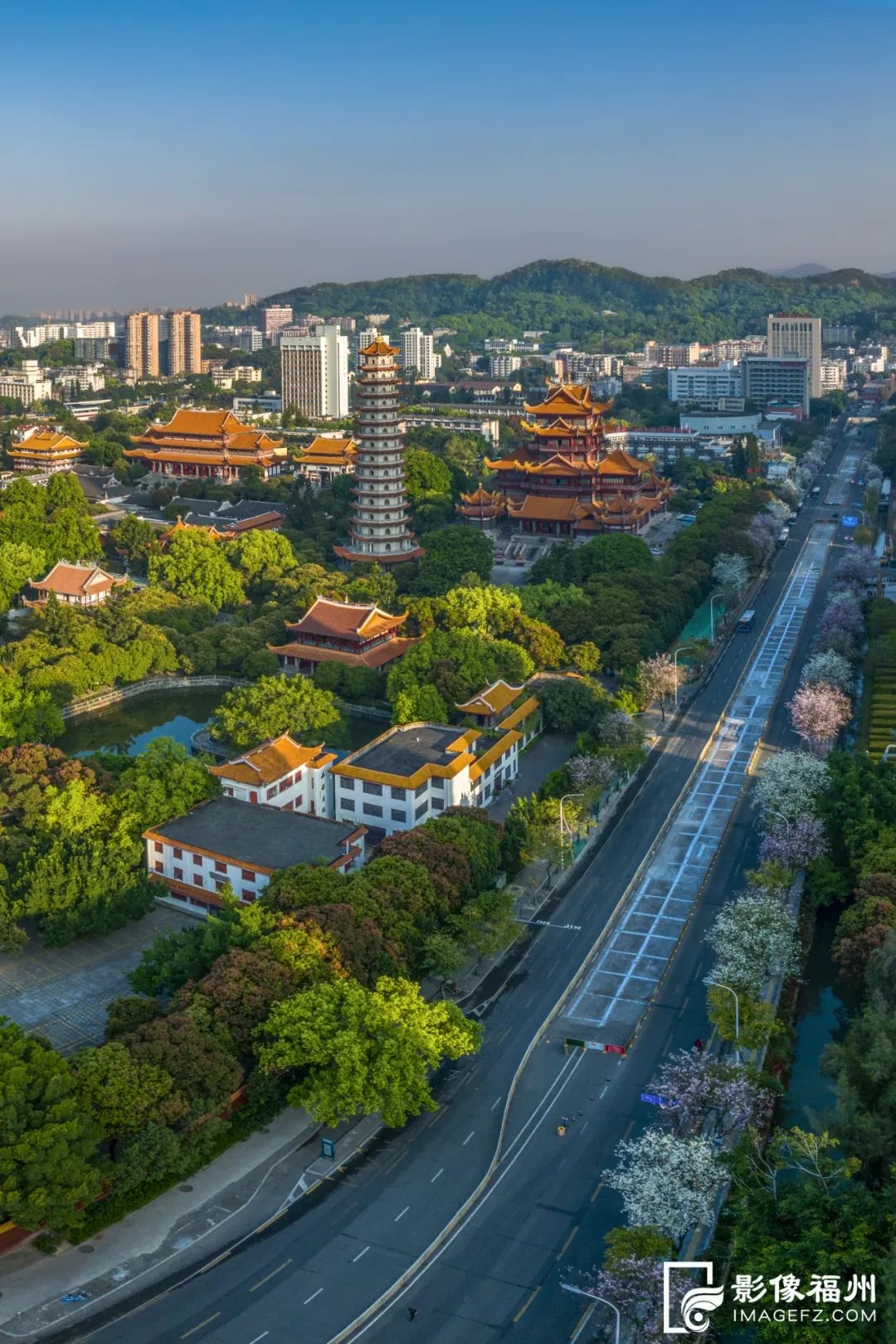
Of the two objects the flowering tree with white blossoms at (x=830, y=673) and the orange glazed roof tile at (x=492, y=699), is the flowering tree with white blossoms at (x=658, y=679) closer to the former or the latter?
the flowering tree with white blossoms at (x=830, y=673)

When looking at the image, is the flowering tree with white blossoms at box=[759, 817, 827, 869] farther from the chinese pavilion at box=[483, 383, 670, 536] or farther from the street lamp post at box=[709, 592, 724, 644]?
the chinese pavilion at box=[483, 383, 670, 536]

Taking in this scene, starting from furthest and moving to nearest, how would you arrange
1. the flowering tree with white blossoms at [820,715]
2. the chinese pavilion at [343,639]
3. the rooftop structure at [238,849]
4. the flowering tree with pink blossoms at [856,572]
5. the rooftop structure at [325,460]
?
1. the rooftop structure at [325,460]
2. the flowering tree with pink blossoms at [856,572]
3. the chinese pavilion at [343,639]
4. the flowering tree with white blossoms at [820,715]
5. the rooftop structure at [238,849]

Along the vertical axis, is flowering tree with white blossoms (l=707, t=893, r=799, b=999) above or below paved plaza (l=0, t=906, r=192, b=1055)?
above

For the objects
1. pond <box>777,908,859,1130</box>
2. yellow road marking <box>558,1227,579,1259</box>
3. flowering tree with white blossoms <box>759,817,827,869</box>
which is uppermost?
flowering tree with white blossoms <box>759,817,827,869</box>

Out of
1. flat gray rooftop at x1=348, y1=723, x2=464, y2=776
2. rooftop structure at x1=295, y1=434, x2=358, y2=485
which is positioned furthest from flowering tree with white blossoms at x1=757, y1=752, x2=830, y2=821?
rooftop structure at x1=295, y1=434, x2=358, y2=485

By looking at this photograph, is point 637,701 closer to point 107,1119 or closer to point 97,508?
point 107,1119

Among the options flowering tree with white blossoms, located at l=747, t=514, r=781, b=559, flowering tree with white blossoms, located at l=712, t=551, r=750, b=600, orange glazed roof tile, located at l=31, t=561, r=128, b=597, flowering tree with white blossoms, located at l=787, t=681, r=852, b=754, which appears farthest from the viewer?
flowering tree with white blossoms, located at l=747, t=514, r=781, b=559

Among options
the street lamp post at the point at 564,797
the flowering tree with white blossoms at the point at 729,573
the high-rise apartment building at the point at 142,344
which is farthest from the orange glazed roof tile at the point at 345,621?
the high-rise apartment building at the point at 142,344
